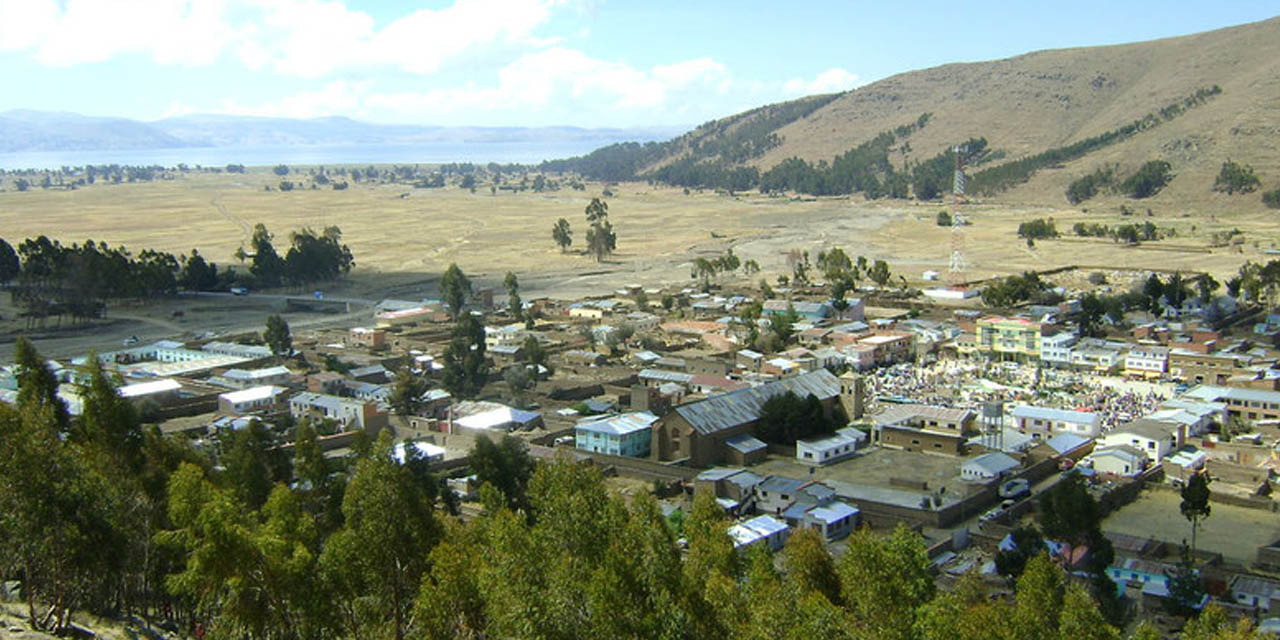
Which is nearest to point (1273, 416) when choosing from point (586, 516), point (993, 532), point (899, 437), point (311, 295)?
point (899, 437)

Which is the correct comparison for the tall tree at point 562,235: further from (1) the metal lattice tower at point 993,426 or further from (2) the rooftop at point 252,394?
(1) the metal lattice tower at point 993,426

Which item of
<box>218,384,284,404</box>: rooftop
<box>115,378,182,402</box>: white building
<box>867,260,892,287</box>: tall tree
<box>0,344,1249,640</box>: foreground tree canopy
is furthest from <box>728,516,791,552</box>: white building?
<box>867,260,892,287</box>: tall tree

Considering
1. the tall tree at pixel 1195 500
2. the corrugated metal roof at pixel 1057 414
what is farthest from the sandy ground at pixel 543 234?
the tall tree at pixel 1195 500

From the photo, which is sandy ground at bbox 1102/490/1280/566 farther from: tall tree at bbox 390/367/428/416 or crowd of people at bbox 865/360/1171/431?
tall tree at bbox 390/367/428/416

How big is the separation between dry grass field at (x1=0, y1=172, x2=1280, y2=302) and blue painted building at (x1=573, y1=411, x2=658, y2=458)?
29847mm

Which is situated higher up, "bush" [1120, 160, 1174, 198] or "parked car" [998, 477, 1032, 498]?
"bush" [1120, 160, 1174, 198]

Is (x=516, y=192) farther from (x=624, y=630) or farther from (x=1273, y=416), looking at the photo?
(x=624, y=630)

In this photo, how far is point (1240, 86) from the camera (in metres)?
114

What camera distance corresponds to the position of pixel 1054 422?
2783 centimetres

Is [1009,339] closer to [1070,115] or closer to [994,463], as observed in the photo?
[994,463]

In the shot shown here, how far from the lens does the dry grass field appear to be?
64.6 meters

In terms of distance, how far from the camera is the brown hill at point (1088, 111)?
3942 inches

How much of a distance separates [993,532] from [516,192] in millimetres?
126853

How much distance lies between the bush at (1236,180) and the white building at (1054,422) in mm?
72100
